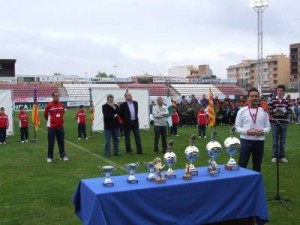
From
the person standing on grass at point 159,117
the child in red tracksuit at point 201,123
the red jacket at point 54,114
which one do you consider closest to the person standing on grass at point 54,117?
the red jacket at point 54,114

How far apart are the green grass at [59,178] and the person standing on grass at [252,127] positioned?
81 centimetres

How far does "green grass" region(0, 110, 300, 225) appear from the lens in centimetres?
575

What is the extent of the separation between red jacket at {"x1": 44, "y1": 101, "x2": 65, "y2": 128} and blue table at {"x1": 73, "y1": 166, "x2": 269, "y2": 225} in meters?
5.94

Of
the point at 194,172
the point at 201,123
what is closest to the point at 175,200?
the point at 194,172

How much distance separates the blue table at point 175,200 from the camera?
3811mm

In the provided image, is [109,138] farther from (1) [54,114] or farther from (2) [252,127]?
(2) [252,127]

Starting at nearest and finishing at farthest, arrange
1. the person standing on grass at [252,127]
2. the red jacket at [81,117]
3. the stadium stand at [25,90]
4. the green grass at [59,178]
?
the green grass at [59,178] < the person standing on grass at [252,127] < the red jacket at [81,117] < the stadium stand at [25,90]

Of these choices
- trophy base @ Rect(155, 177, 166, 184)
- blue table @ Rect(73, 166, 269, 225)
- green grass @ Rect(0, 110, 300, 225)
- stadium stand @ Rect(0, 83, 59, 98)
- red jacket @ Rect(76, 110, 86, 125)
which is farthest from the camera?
stadium stand @ Rect(0, 83, 59, 98)

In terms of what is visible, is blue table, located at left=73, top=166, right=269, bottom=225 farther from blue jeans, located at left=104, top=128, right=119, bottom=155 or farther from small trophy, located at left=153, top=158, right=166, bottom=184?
blue jeans, located at left=104, top=128, right=119, bottom=155

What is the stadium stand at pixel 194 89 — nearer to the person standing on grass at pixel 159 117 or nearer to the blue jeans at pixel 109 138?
the person standing on grass at pixel 159 117

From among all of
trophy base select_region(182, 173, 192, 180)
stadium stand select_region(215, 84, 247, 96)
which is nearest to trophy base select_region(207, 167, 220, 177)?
trophy base select_region(182, 173, 192, 180)

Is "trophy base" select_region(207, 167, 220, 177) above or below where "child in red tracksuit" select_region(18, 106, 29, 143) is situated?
above

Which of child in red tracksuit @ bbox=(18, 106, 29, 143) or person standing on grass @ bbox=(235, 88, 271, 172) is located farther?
child in red tracksuit @ bbox=(18, 106, 29, 143)

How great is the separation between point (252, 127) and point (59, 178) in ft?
14.0
